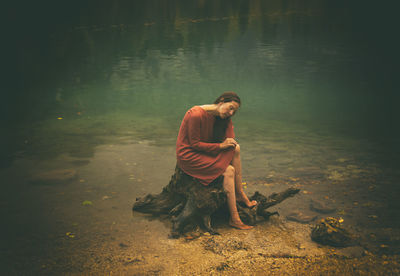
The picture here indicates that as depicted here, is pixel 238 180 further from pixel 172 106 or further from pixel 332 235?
pixel 172 106

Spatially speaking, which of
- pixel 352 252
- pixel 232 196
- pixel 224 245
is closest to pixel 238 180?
pixel 232 196

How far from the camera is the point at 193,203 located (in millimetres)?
4574

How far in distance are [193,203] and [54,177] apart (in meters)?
3.79

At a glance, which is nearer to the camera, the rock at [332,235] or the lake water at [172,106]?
the rock at [332,235]

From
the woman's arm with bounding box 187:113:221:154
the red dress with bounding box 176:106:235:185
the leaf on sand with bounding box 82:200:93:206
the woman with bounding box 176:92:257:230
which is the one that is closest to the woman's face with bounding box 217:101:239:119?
the woman with bounding box 176:92:257:230

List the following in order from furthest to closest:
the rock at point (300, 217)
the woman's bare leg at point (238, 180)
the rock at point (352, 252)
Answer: the rock at point (300, 217) → the woman's bare leg at point (238, 180) → the rock at point (352, 252)

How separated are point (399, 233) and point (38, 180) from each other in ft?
20.9

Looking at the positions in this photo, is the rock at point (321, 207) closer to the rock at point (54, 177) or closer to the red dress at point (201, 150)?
the red dress at point (201, 150)

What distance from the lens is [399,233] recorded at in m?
4.70

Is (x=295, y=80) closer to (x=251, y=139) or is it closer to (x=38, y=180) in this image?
(x=251, y=139)

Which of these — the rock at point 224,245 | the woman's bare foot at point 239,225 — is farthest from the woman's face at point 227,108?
the rock at point 224,245

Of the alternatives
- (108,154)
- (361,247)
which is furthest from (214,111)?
(108,154)

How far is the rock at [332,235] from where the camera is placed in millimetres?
4191

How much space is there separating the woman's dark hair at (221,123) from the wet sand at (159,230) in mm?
1208
